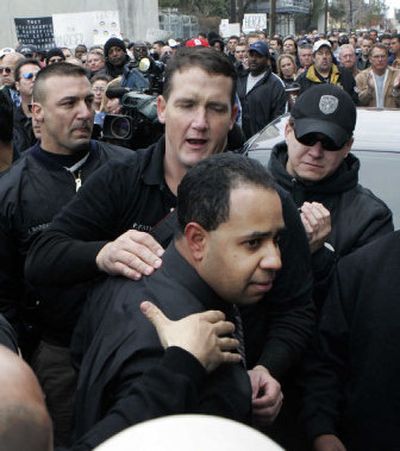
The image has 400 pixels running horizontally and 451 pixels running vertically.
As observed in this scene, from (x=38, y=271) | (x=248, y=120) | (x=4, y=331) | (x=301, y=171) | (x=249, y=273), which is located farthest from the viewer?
(x=248, y=120)

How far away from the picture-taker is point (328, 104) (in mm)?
2670

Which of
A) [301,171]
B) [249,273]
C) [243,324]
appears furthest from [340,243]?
[249,273]

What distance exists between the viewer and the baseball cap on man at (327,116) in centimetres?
263

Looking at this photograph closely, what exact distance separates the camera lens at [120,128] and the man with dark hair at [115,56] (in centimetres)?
527

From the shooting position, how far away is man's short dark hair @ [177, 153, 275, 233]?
64.4 inches

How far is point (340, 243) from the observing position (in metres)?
Result: 2.45

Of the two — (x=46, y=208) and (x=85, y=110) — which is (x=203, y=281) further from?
(x=85, y=110)

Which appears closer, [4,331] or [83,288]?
[4,331]

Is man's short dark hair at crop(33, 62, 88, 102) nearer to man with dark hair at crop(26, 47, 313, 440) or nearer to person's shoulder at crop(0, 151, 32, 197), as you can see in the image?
person's shoulder at crop(0, 151, 32, 197)

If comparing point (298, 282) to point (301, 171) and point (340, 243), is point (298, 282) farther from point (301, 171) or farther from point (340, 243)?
point (301, 171)

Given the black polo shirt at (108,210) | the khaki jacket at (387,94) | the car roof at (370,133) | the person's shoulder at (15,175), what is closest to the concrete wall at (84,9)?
the khaki jacket at (387,94)

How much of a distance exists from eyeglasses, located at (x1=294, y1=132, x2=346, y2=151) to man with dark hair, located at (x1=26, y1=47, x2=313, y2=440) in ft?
1.33

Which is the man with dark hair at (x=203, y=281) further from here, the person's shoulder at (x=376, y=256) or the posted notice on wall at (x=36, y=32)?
the posted notice on wall at (x=36, y=32)

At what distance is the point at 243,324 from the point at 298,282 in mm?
211
